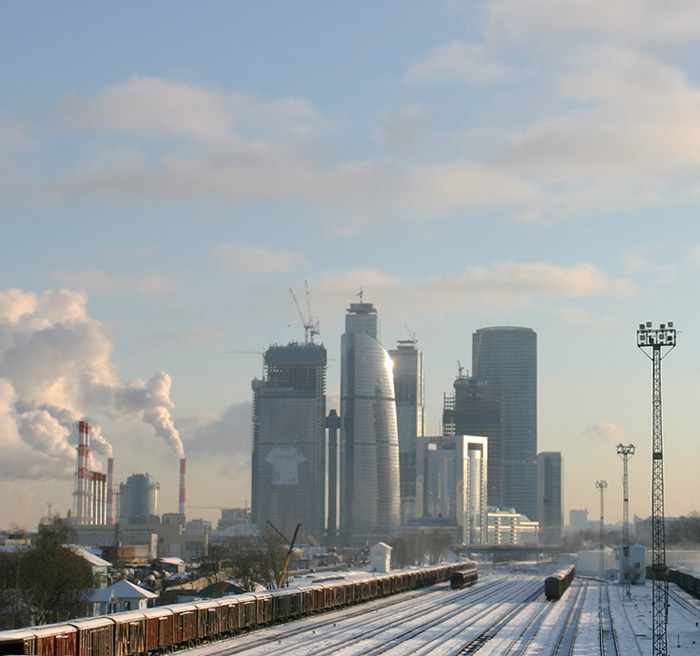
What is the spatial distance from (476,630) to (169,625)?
2656 centimetres

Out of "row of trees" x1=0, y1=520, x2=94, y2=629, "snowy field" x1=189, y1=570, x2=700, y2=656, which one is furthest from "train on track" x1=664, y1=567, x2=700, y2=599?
"row of trees" x1=0, y1=520, x2=94, y2=629

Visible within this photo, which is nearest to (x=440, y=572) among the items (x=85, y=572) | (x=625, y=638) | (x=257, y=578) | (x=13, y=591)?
(x=257, y=578)

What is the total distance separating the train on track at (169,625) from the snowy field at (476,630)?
1.19 meters

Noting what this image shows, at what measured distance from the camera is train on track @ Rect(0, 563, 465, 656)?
168 feet

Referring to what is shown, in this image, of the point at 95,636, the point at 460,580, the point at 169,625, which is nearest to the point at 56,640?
the point at 95,636

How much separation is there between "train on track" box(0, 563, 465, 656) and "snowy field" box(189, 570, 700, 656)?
119 cm

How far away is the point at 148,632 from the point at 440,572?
106434mm

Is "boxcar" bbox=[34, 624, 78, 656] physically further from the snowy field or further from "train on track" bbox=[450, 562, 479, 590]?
"train on track" bbox=[450, 562, 479, 590]

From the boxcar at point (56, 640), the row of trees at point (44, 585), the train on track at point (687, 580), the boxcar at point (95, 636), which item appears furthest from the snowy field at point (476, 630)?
the row of trees at point (44, 585)

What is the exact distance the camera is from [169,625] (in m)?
62.1

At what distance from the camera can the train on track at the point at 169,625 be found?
51147mm

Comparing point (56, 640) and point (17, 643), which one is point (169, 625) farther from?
point (17, 643)

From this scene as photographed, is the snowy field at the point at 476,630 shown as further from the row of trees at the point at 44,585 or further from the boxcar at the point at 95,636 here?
the row of trees at the point at 44,585

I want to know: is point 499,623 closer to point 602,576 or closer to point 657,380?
point 657,380
